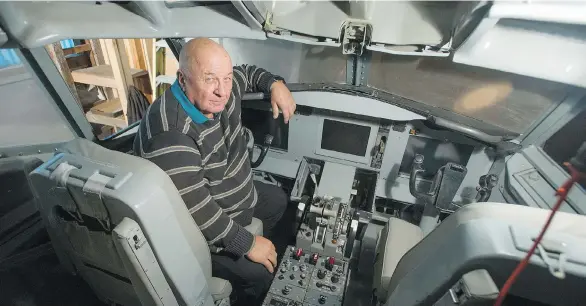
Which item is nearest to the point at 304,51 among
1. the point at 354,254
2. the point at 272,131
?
the point at 272,131

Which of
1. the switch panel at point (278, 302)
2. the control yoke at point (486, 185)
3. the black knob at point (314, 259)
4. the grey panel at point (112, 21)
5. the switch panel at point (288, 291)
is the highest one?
the grey panel at point (112, 21)

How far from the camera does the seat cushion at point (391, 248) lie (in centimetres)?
130

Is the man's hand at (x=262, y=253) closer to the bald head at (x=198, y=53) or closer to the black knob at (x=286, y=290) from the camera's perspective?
the black knob at (x=286, y=290)

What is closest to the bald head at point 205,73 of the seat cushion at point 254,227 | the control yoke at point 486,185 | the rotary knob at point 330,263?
the seat cushion at point 254,227

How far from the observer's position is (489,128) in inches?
71.9

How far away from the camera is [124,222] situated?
98cm

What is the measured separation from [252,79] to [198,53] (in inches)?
26.8

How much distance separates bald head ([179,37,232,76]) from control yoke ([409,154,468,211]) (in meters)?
1.40

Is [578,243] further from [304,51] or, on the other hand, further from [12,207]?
[12,207]

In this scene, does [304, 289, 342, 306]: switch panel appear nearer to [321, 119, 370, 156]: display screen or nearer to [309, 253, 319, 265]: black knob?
[309, 253, 319, 265]: black knob

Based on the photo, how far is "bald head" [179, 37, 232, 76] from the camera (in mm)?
1384

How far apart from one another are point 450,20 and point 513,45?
307 millimetres

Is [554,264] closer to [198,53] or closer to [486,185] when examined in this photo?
[198,53]

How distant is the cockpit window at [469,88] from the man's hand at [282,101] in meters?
0.53
